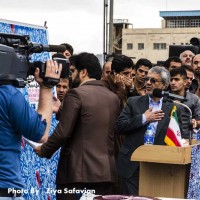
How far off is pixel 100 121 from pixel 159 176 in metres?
1.17

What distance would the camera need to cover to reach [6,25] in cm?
588

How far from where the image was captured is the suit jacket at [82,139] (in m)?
5.54

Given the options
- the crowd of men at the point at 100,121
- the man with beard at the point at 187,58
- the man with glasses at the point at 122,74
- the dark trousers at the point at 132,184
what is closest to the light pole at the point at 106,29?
the man with beard at the point at 187,58

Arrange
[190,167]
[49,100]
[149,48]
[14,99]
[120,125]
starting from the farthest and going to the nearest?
[149,48], [120,125], [190,167], [49,100], [14,99]

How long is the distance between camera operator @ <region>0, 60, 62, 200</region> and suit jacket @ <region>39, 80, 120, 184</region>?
1327 mm

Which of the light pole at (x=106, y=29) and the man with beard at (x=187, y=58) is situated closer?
the man with beard at (x=187, y=58)

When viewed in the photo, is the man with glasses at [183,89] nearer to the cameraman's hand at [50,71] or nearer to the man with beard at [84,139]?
the man with beard at [84,139]

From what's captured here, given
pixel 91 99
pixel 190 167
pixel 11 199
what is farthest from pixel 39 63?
Answer: pixel 190 167

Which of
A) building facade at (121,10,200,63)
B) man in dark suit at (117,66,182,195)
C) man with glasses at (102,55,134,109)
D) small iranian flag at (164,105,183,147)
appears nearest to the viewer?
small iranian flag at (164,105,183,147)

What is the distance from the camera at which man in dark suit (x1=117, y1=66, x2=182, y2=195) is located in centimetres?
683

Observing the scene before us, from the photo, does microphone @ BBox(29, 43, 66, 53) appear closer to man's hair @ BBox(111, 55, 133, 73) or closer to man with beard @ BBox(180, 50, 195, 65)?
man's hair @ BBox(111, 55, 133, 73)

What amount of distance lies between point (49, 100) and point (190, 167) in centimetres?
253

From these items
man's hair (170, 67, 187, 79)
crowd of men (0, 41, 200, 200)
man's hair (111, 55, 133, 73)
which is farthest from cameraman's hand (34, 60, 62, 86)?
man's hair (170, 67, 187, 79)

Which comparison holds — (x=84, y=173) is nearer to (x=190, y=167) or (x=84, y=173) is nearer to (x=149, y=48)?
(x=190, y=167)
